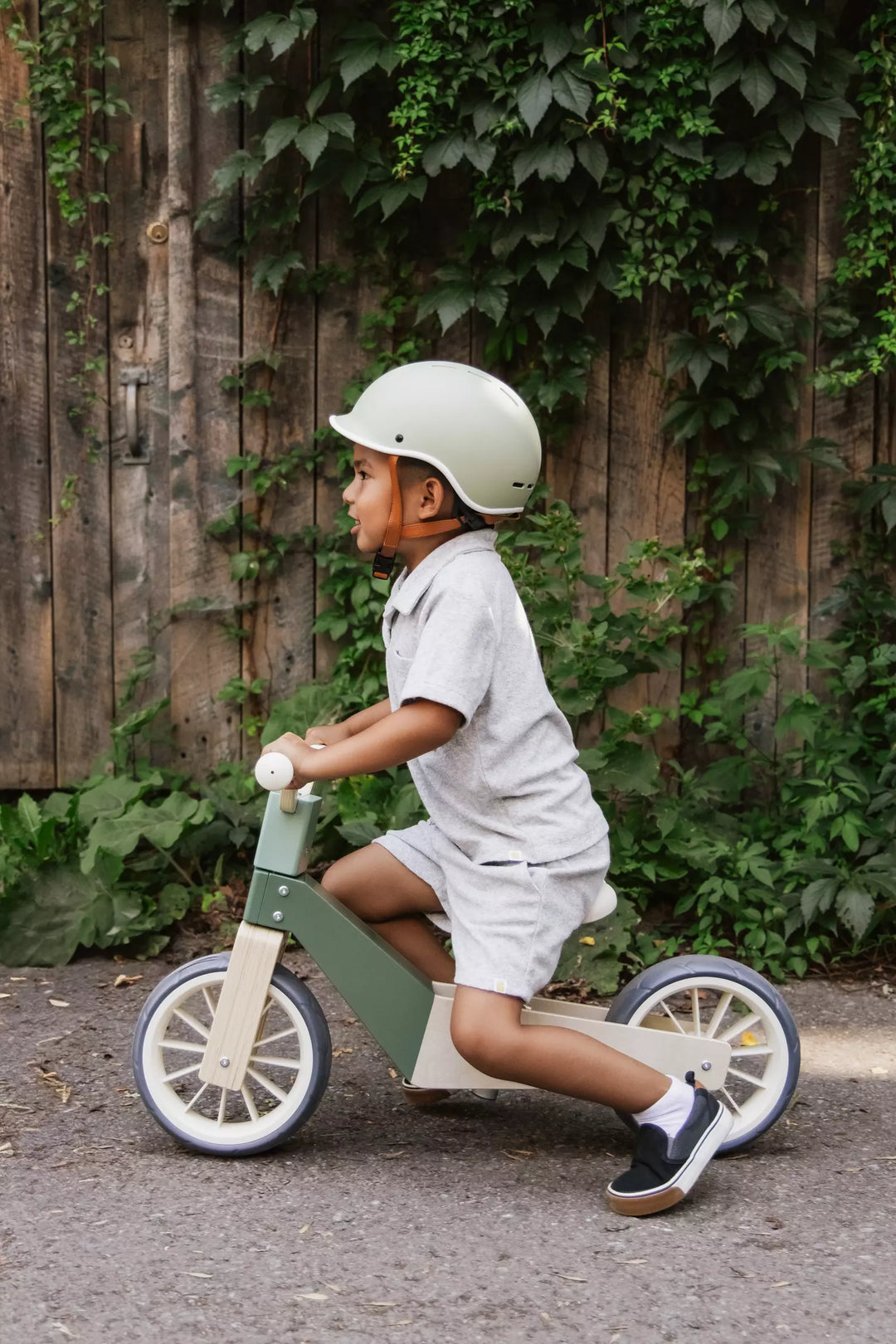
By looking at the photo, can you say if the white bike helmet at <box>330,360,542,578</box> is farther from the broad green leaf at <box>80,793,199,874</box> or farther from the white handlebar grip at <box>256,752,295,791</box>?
the broad green leaf at <box>80,793,199,874</box>

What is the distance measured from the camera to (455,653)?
2463mm

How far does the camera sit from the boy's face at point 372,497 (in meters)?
2.60

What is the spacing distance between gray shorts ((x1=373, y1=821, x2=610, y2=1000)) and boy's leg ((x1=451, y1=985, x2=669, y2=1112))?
4 cm

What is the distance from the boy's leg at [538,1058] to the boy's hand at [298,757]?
47 cm

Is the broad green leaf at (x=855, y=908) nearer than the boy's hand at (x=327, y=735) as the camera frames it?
No

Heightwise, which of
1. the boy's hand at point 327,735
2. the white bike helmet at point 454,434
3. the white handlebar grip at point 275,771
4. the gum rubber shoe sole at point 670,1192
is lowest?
the gum rubber shoe sole at point 670,1192

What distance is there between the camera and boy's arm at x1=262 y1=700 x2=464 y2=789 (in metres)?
2.43

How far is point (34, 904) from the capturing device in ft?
12.6

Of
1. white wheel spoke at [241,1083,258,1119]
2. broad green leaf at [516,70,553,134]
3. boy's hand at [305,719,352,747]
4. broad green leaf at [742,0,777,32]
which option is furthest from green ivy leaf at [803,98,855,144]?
white wheel spoke at [241,1083,258,1119]

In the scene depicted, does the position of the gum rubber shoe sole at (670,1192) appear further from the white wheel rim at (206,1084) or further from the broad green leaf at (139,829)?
the broad green leaf at (139,829)

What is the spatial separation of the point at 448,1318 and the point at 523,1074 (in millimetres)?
484

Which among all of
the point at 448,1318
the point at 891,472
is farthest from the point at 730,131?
the point at 448,1318

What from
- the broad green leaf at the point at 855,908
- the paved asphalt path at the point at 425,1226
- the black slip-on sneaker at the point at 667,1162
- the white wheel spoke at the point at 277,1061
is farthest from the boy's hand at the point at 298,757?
the broad green leaf at the point at 855,908

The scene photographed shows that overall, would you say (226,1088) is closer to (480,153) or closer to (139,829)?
(139,829)
